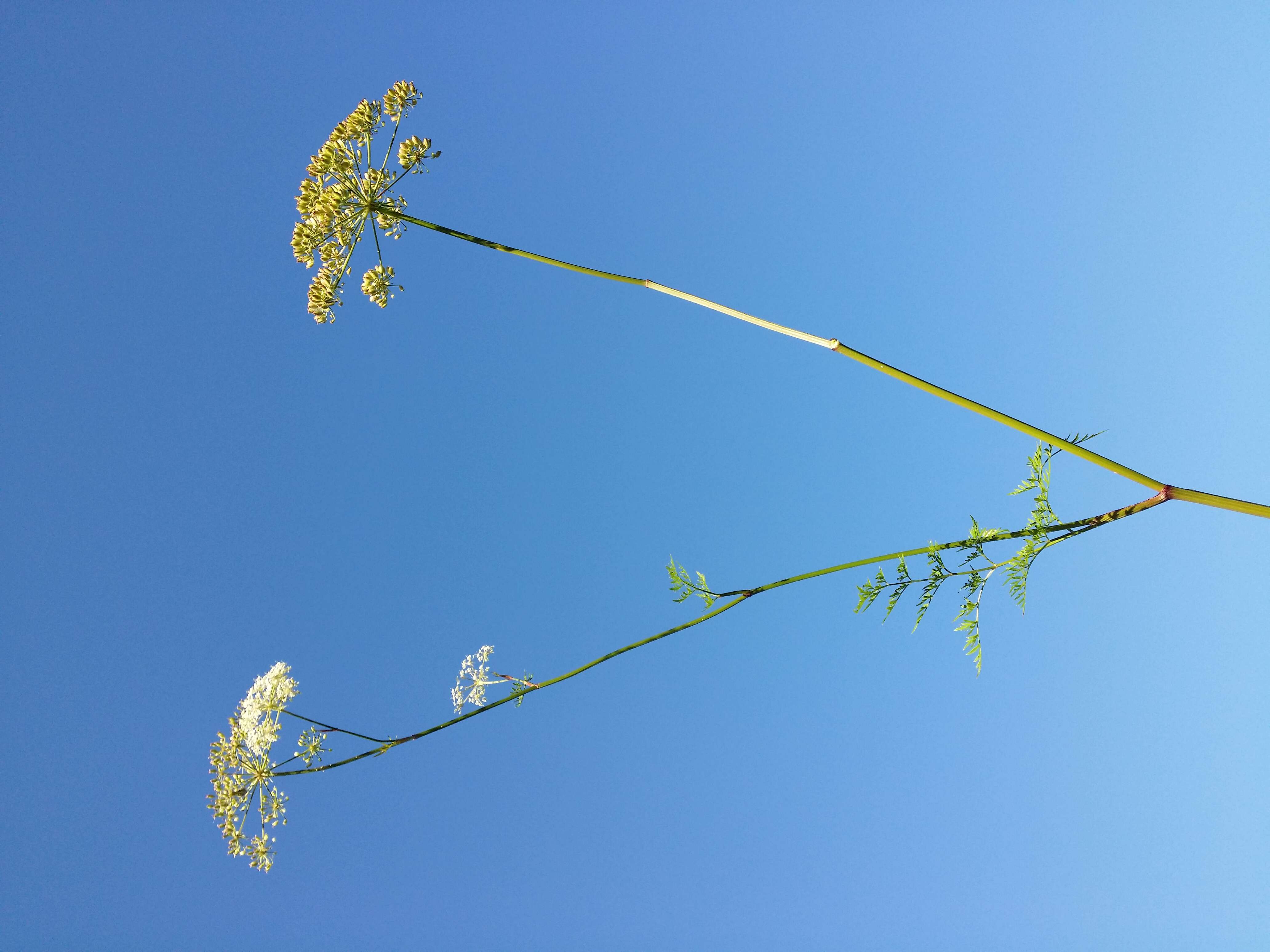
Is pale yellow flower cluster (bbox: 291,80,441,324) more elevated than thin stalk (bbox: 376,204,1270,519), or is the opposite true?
pale yellow flower cluster (bbox: 291,80,441,324)

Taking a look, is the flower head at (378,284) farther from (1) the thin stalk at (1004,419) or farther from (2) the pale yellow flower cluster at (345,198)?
(1) the thin stalk at (1004,419)

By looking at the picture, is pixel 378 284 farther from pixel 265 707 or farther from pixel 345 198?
pixel 265 707

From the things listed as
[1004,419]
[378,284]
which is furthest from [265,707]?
[1004,419]

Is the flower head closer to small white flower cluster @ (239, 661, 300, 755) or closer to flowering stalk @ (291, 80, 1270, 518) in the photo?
flowering stalk @ (291, 80, 1270, 518)

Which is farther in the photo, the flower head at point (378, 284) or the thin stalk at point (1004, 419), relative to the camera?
the flower head at point (378, 284)

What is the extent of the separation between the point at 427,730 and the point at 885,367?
283 centimetres

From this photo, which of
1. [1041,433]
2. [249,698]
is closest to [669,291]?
[1041,433]

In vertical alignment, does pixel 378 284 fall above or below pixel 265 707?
above

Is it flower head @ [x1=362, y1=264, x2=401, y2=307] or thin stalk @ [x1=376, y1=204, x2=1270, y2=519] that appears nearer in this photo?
thin stalk @ [x1=376, y1=204, x2=1270, y2=519]

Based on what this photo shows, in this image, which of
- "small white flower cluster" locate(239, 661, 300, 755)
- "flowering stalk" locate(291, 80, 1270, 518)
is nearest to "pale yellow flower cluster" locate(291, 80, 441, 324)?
"flowering stalk" locate(291, 80, 1270, 518)

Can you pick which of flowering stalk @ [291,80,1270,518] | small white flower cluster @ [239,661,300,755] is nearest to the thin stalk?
flowering stalk @ [291,80,1270,518]

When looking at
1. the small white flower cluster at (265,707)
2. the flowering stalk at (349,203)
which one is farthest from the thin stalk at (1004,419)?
the small white flower cluster at (265,707)

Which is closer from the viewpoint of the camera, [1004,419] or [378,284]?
[1004,419]

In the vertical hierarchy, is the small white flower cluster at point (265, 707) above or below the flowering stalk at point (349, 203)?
below
